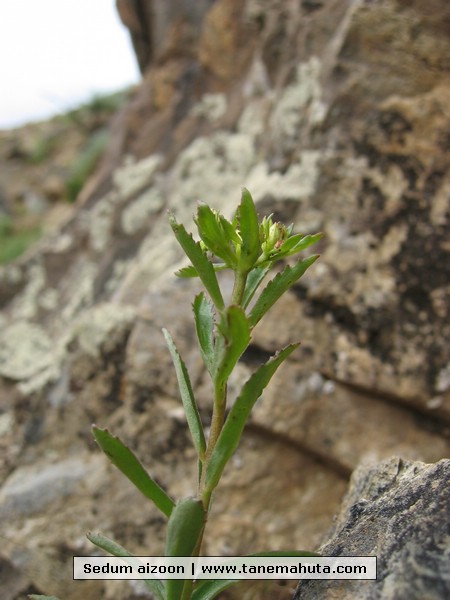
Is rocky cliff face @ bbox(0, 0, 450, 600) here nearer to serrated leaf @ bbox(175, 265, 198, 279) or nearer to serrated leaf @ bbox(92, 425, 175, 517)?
serrated leaf @ bbox(92, 425, 175, 517)

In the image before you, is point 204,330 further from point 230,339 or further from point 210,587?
point 210,587

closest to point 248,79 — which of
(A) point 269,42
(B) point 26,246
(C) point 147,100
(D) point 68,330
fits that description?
(A) point 269,42

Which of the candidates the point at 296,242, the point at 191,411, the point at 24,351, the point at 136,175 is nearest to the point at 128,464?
the point at 191,411

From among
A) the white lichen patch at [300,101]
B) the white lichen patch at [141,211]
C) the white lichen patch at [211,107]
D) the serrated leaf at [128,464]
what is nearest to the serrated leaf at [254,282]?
the serrated leaf at [128,464]

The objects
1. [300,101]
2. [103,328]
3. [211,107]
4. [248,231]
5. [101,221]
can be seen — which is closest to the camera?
[248,231]

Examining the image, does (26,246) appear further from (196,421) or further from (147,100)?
(196,421)

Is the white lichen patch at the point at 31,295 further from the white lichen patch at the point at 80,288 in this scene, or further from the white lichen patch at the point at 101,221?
the white lichen patch at the point at 101,221

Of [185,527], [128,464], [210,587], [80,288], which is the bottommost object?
[210,587]
